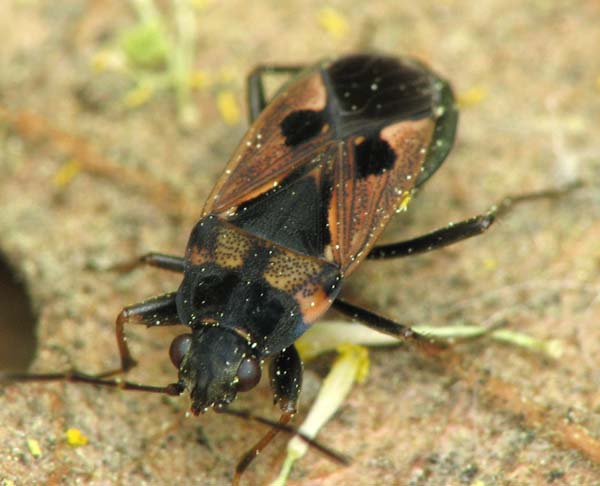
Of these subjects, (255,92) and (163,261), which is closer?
(163,261)

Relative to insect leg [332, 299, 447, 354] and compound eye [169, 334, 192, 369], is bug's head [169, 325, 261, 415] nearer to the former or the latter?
compound eye [169, 334, 192, 369]

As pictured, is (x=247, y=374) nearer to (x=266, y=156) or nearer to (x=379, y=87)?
(x=266, y=156)

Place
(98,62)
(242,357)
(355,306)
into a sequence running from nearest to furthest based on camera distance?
(242,357) < (355,306) < (98,62)

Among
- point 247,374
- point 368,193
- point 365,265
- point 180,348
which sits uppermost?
point 368,193

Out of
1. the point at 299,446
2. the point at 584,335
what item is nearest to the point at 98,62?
the point at 299,446

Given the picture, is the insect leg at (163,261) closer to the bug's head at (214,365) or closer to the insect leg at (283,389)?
the bug's head at (214,365)

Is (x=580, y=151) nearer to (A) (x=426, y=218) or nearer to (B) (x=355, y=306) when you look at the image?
(A) (x=426, y=218)

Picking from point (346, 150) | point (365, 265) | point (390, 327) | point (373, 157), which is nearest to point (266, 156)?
point (346, 150)
